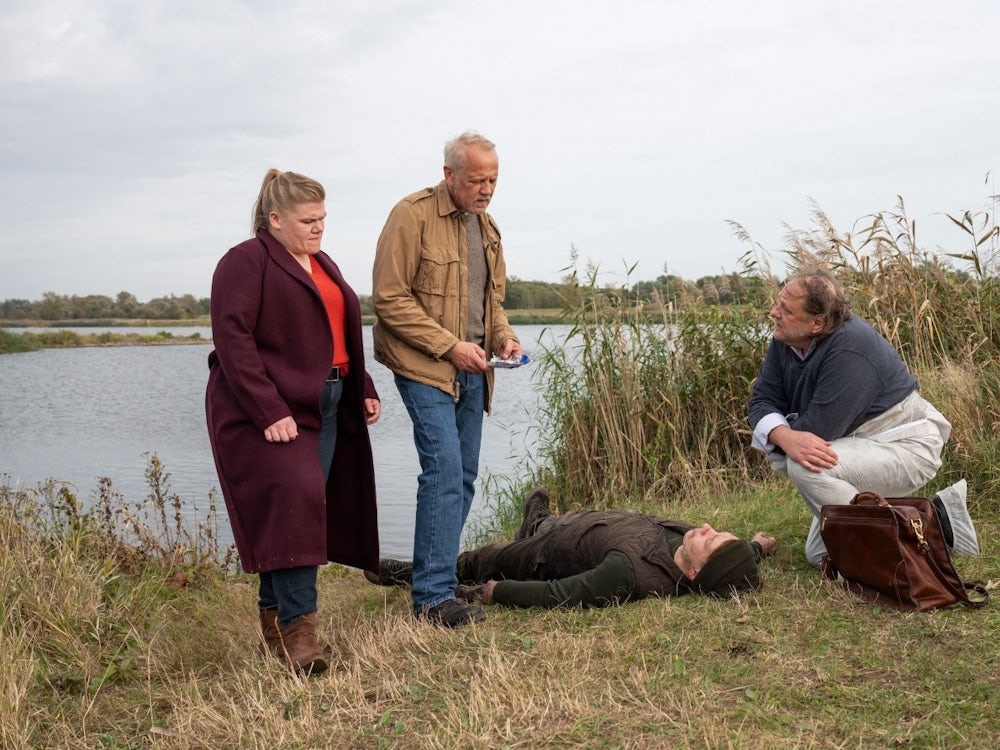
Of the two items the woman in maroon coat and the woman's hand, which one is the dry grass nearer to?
the woman in maroon coat

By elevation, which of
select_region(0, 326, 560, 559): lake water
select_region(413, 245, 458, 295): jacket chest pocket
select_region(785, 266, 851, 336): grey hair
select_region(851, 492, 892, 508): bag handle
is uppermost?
select_region(413, 245, 458, 295): jacket chest pocket

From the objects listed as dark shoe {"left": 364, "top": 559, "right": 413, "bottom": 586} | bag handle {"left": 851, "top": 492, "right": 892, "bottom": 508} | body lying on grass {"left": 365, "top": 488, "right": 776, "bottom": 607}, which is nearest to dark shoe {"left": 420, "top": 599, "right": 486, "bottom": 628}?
body lying on grass {"left": 365, "top": 488, "right": 776, "bottom": 607}

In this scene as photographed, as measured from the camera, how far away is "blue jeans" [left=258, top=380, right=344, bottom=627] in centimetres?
386

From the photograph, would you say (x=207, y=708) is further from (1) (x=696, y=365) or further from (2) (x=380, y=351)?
(1) (x=696, y=365)

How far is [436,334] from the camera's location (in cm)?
434

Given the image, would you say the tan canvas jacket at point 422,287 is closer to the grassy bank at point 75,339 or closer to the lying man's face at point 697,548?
the lying man's face at point 697,548

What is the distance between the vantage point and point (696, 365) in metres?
7.62

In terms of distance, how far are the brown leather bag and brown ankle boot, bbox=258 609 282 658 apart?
239 centimetres

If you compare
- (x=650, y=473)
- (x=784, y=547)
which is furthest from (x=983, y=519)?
(x=650, y=473)

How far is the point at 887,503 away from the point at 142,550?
4534mm

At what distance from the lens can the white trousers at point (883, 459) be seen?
4633 mm

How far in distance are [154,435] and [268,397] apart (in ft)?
42.7

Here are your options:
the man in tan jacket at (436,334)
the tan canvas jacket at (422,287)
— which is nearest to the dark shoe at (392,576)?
the man in tan jacket at (436,334)

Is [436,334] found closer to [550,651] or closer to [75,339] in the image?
[550,651]
